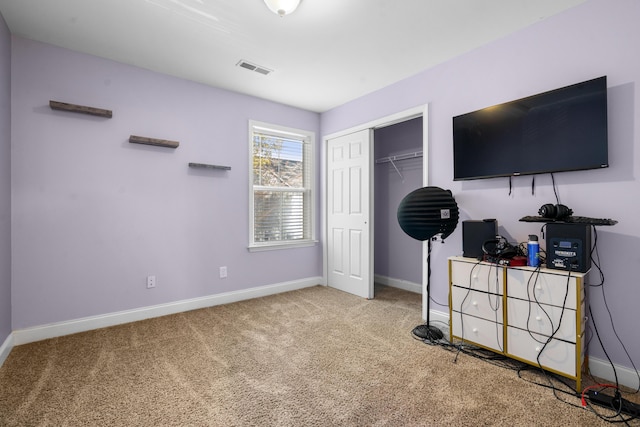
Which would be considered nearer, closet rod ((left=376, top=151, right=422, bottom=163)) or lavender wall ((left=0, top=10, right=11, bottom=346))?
lavender wall ((left=0, top=10, right=11, bottom=346))

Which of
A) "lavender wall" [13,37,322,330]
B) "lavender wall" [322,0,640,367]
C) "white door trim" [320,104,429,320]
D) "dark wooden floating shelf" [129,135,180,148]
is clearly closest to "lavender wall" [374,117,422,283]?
"white door trim" [320,104,429,320]

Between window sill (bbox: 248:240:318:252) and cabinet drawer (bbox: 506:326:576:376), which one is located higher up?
window sill (bbox: 248:240:318:252)

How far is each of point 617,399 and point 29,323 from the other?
429 cm

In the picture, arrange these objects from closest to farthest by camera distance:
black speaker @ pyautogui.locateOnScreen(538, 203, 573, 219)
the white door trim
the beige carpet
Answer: the beige carpet, black speaker @ pyautogui.locateOnScreen(538, 203, 573, 219), the white door trim

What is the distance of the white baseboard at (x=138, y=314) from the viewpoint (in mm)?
2578

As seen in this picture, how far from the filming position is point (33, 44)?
101 inches

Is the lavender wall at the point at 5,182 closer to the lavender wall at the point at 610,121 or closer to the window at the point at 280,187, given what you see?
the window at the point at 280,187

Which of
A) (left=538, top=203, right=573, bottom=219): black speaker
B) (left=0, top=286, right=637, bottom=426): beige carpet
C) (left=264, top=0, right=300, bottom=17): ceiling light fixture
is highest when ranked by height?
(left=264, top=0, right=300, bottom=17): ceiling light fixture

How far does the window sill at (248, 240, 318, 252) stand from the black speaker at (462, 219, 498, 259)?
2356 mm

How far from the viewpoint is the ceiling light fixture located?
1.99 meters

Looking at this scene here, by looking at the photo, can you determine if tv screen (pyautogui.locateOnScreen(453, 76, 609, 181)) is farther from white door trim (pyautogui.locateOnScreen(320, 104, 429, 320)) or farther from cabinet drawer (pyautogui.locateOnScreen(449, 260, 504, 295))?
cabinet drawer (pyautogui.locateOnScreen(449, 260, 504, 295))

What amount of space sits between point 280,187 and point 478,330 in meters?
2.83

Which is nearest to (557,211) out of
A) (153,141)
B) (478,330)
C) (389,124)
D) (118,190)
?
(478,330)

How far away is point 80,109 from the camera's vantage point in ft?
8.85
